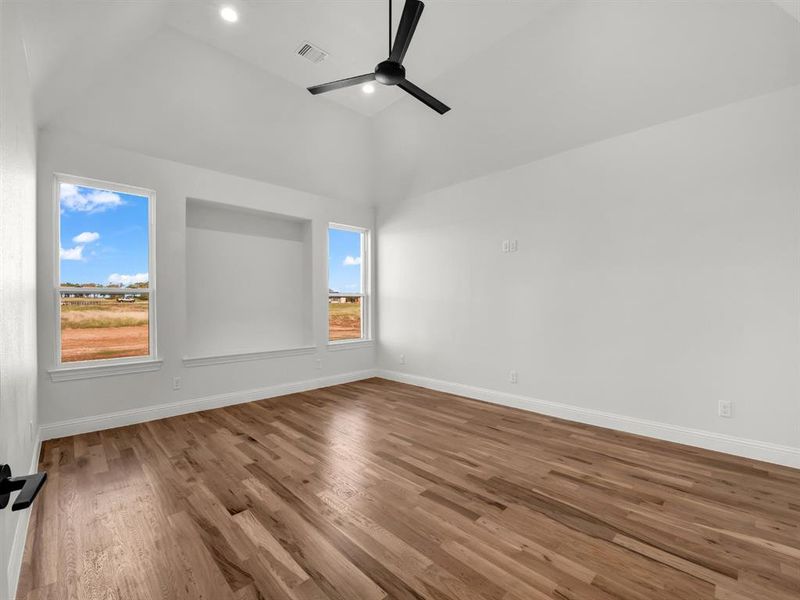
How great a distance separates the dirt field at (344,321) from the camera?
17.9 ft

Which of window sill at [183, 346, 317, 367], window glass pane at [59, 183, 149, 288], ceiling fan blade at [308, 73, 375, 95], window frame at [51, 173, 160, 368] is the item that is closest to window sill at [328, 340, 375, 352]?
window sill at [183, 346, 317, 367]

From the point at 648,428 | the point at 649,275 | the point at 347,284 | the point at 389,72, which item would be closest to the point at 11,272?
the point at 389,72

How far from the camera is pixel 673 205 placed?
10.0 ft

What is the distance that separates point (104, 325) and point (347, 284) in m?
3.08

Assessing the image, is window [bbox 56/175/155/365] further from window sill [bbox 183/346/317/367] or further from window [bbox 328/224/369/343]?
window [bbox 328/224/369/343]

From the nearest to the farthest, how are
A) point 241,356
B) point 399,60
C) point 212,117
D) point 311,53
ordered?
point 399,60 → point 311,53 → point 212,117 → point 241,356

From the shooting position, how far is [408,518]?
1.96 metres

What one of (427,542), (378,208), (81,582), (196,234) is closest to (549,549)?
(427,542)

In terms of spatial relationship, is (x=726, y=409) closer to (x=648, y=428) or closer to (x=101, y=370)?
(x=648, y=428)

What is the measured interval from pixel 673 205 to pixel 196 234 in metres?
5.01

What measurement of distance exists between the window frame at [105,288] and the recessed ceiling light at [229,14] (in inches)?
72.3

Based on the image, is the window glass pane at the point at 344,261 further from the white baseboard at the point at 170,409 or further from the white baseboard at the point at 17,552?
the white baseboard at the point at 17,552

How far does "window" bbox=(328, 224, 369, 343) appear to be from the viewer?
18.0 feet

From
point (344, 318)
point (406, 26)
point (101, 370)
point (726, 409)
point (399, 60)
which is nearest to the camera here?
point (406, 26)
